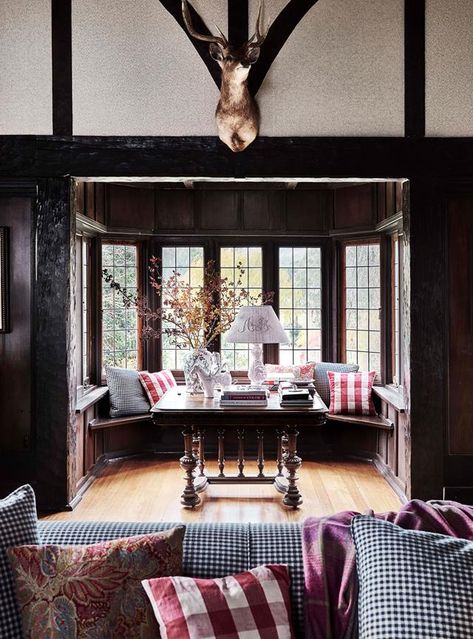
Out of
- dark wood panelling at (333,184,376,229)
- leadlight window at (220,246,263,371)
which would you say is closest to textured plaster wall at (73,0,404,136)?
dark wood panelling at (333,184,376,229)

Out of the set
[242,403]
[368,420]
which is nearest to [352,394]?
[368,420]

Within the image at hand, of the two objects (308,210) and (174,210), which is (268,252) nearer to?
(308,210)

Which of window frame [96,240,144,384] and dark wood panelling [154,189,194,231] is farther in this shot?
dark wood panelling [154,189,194,231]

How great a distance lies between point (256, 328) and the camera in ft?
14.1

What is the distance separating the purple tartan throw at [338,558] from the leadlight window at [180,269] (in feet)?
14.6

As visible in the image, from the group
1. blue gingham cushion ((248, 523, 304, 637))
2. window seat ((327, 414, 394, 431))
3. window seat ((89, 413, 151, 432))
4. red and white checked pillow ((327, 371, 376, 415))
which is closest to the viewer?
blue gingham cushion ((248, 523, 304, 637))

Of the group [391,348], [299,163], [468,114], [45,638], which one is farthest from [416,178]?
[45,638]

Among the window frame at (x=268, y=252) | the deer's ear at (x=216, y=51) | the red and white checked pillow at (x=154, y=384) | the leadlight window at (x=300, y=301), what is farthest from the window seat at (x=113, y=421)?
the deer's ear at (x=216, y=51)

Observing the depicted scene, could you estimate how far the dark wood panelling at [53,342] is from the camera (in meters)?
4.25

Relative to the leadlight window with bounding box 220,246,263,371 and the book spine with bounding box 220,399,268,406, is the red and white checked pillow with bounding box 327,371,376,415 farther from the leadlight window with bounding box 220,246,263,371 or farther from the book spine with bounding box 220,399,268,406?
the book spine with bounding box 220,399,268,406

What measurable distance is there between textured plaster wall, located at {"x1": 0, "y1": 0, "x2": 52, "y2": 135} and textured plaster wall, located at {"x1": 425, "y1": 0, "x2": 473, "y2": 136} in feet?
9.07

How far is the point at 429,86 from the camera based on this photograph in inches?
168

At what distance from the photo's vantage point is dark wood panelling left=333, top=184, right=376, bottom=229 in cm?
580

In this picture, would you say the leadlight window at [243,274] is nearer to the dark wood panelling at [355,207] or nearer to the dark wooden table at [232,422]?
the dark wood panelling at [355,207]
